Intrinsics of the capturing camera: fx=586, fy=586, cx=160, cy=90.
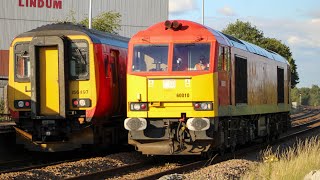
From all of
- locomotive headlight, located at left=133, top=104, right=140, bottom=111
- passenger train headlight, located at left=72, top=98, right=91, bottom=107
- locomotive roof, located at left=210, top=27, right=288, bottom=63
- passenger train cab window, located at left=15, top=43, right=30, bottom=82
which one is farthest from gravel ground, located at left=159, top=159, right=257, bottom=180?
passenger train cab window, located at left=15, top=43, right=30, bottom=82

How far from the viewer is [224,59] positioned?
14836mm

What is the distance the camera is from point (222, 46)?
14695 millimetres

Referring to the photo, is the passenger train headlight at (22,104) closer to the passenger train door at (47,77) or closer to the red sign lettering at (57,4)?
the passenger train door at (47,77)

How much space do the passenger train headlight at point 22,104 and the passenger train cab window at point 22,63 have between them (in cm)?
57

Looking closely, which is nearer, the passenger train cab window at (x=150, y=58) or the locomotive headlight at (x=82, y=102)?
the passenger train cab window at (x=150, y=58)

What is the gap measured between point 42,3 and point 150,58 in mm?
35180

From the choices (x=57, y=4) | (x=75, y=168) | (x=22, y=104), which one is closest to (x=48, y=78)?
(x=22, y=104)

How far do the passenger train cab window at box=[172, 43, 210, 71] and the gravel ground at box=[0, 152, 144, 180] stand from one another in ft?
9.16

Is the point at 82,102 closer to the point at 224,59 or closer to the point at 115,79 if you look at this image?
the point at 115,79

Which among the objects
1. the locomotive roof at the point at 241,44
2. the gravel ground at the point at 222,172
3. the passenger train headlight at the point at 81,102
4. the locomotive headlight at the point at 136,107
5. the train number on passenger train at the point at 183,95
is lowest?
the gravel ground at the point at 222,172

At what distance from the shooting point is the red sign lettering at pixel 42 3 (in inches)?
1851

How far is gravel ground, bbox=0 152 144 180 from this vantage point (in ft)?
38.8

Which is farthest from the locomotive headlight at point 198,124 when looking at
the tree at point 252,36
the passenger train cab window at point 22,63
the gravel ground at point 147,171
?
the tree at point 252,36

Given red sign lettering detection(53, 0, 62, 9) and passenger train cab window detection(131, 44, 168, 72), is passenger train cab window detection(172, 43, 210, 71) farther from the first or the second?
red sign lettering detection(53, 0, 62, 9)
